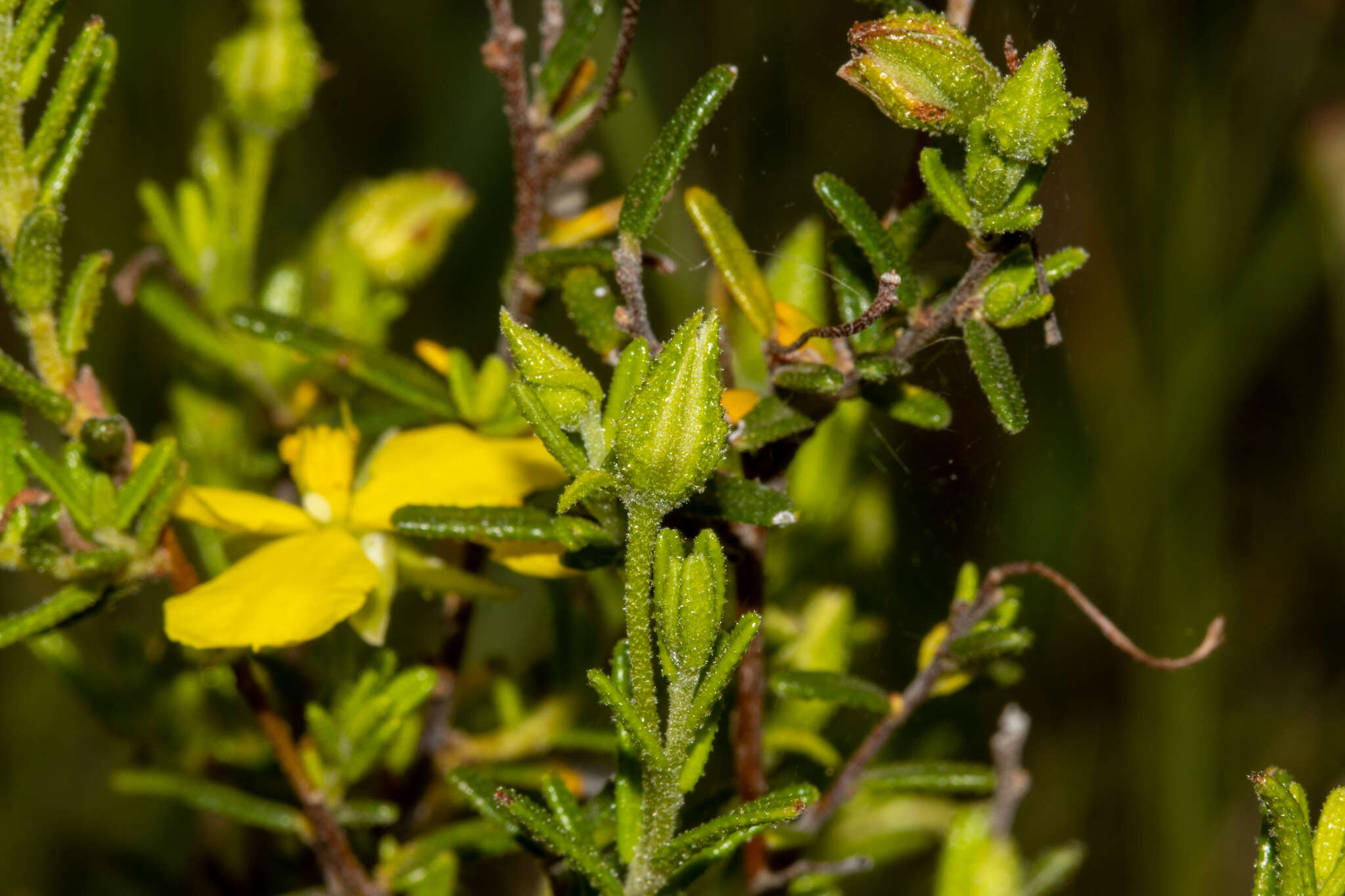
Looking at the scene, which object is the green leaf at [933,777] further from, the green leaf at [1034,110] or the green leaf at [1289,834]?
the green leaf at [1034,110]

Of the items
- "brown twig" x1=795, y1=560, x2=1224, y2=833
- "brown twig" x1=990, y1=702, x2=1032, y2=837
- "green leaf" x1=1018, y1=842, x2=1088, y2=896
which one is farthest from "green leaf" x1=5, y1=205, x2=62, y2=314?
"green leaf" x1=1018, y1=842, x2=1088, y2=896

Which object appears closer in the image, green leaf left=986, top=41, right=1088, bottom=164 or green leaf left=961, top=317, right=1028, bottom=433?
green leaf left=986, top=41, right=1088, bottom=164

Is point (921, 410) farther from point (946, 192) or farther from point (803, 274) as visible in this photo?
point (803, 274)

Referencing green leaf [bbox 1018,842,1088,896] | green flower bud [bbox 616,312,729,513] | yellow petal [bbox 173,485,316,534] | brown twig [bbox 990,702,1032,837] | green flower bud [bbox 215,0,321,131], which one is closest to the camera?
green flower bud [bbox 616,312,729,513]

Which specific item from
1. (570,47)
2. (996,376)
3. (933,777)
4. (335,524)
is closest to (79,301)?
(335,524)

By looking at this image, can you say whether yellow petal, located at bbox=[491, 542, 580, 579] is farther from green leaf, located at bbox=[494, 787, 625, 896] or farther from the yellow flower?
green leaf, located at bbox=[494, 787, 625, 896]

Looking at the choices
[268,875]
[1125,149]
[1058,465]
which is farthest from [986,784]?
[1125,149]

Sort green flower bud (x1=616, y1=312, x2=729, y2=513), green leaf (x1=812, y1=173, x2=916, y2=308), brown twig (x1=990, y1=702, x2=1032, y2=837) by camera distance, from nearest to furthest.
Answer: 1. green flower bud (x1=616, y1=312, x2=729, y2=513)
2. green leaf (x1=812, y1=173, x2=916, y2=308)
3. brown twig (x1=990, y1=702, x2=1032, y2=837)

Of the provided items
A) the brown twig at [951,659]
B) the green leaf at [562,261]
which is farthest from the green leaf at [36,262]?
the brown twig at [951,659]
